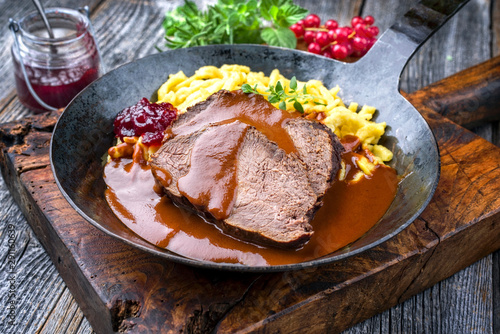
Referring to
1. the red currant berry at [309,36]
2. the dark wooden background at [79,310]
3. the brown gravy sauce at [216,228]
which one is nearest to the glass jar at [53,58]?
the dark wooden background at [79,310]

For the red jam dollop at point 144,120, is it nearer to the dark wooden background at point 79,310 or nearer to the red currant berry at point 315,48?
the dark wooden background at point 79,310

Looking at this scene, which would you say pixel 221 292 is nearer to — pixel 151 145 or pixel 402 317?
pixel 151 145

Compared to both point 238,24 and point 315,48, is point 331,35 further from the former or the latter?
point 238,24

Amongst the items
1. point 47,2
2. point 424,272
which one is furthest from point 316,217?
point 47,2

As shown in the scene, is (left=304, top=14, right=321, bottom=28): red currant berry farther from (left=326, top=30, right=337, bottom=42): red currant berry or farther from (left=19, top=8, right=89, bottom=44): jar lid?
(left=19, top=8, right=89, bottom=44): jar lid

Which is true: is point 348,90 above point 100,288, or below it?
above

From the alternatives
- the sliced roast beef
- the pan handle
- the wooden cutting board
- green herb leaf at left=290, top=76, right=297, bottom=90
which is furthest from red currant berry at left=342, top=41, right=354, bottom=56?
the sliced roast beef
